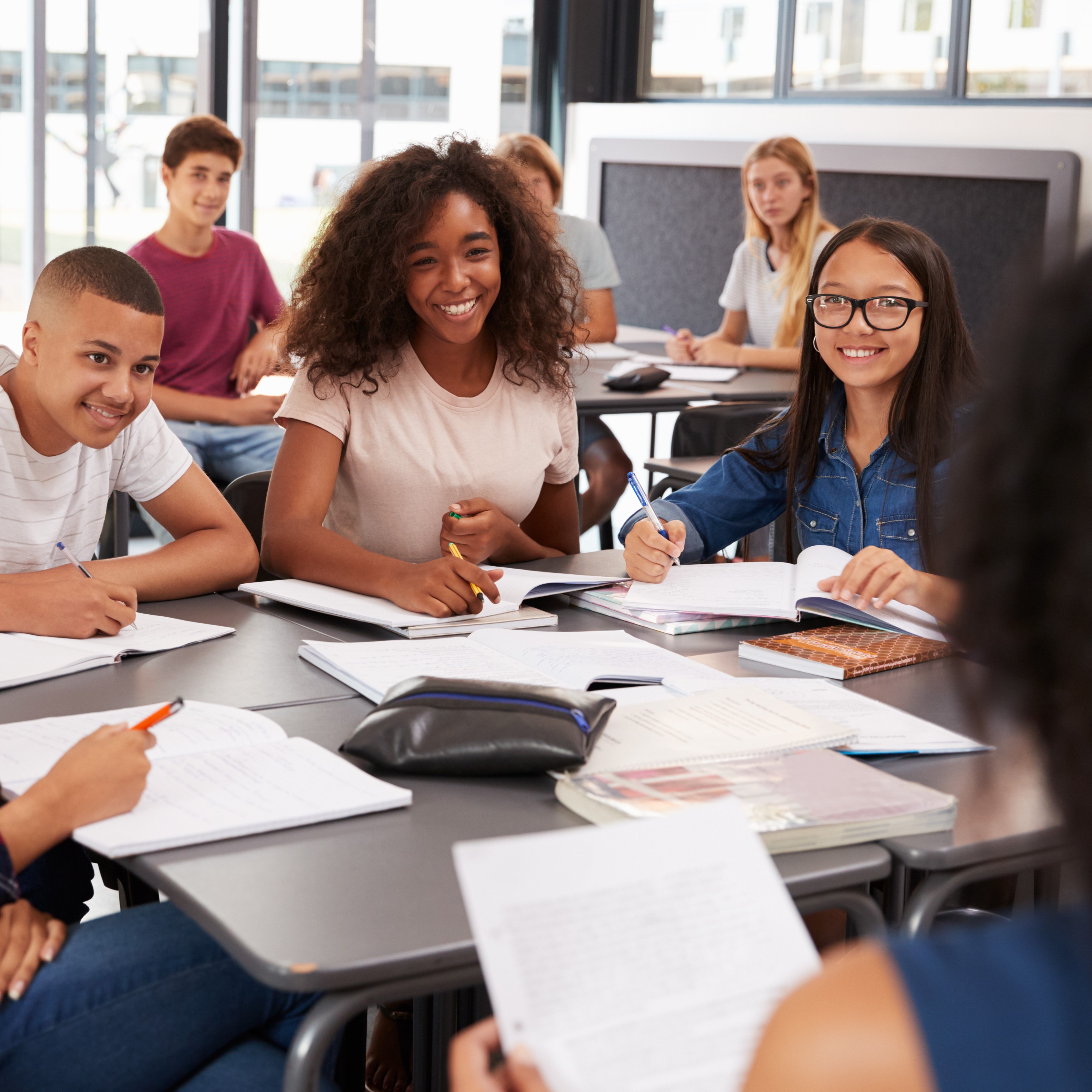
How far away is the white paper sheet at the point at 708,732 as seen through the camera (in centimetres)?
113

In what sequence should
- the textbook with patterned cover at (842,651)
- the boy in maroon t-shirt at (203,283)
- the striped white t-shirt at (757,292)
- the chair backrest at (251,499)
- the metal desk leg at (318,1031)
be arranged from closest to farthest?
the metal desk leg at (318,1031), the textbook with patterned cover at (842,651), the chair backrest at (251,499), the boy in maroon t-shirt at (203,283), the striped white t-shirt at (757,292)

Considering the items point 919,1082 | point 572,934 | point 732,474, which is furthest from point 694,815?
point 732,474

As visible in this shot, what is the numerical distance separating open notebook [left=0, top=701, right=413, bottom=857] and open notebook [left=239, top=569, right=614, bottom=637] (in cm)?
35

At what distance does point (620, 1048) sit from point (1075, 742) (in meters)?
0.27

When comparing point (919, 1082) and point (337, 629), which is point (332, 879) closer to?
point (919, 1082)

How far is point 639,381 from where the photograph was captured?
3301mm

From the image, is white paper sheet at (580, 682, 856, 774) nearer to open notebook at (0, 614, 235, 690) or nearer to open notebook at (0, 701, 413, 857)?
open notebook at (0, 701, 413, 857)

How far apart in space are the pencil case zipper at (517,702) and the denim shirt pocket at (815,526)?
0.83 meters

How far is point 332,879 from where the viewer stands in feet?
3.03

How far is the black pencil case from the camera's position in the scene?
1092 millimetres

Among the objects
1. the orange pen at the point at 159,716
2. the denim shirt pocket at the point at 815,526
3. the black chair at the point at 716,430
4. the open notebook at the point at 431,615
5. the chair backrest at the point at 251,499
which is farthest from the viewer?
Answer: the black chair at the point at 716,430

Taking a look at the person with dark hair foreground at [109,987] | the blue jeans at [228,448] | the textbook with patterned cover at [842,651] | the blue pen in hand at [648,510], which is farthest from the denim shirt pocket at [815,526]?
the blue jeans at [228,448]

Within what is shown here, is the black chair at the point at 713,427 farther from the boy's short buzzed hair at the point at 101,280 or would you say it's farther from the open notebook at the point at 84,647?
the open notebook at the point at 84,647

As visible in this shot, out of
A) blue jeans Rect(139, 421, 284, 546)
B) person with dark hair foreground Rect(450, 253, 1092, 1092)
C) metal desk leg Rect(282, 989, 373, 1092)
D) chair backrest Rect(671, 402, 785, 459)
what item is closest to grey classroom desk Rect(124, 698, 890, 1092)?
metal desk leg Rect(282, 989, 373, 1092)
